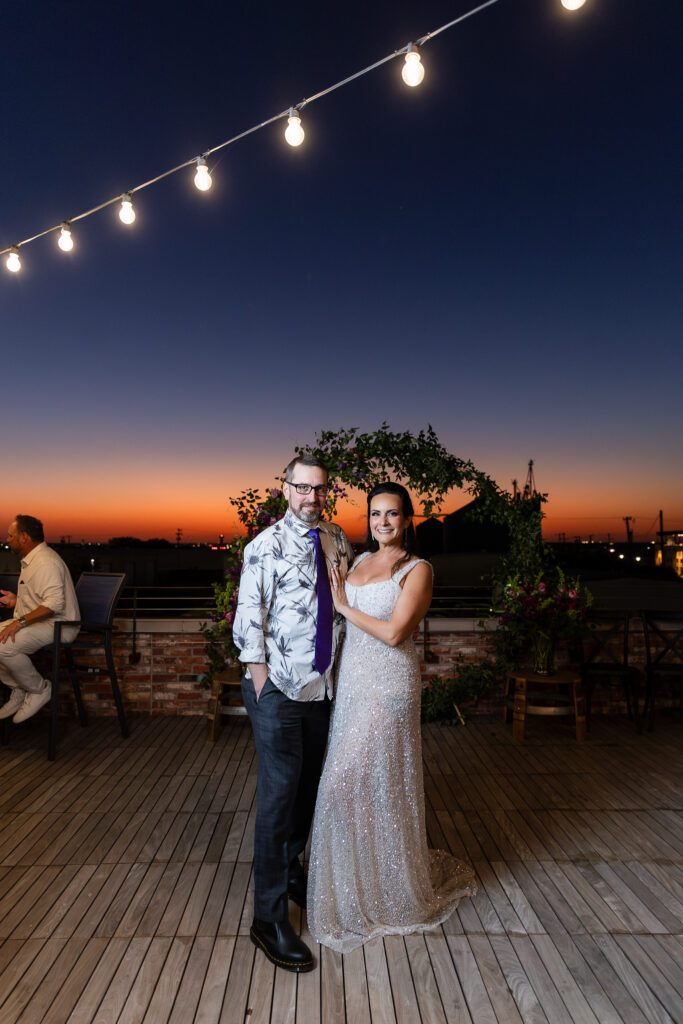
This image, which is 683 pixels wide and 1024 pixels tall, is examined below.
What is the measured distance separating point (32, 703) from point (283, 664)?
3229 mm

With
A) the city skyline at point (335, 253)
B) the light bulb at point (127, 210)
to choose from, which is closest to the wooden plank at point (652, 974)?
the city skyline at point (335, 253)

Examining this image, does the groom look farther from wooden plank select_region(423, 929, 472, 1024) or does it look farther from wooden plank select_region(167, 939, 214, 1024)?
wooden plank select_region(423, 929, 472, 1024)

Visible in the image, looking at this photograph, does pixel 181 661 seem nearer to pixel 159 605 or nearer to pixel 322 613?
pixel 159 605

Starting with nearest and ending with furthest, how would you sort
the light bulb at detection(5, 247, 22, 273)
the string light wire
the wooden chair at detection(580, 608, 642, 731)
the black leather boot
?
the black leather boot, the string light wire, the light bulb at detection(5, 247, 22, 273), the wooden chair at detection(580, 608, 642, 731)

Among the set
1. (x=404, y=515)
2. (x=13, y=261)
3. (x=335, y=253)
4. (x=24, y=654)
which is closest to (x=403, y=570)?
(x=404, y=515)

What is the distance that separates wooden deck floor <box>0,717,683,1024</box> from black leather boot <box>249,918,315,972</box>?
0.13 ft

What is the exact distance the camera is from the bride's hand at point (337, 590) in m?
2.17

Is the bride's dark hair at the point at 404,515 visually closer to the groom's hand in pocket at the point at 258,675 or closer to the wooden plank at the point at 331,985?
the groom's hand in pocket at the point at 258,675

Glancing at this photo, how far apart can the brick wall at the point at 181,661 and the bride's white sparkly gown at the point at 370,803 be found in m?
2.92

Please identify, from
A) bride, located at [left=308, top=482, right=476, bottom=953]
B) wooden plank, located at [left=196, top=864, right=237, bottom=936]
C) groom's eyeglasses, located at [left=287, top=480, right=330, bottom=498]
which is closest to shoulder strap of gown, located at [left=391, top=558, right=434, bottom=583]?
bride, located at [left=308, top=482, right=476, bottom=953]

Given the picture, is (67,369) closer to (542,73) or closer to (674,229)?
(542,73)

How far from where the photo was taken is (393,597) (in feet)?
7.16

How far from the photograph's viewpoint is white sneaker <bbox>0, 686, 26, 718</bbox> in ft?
14.0

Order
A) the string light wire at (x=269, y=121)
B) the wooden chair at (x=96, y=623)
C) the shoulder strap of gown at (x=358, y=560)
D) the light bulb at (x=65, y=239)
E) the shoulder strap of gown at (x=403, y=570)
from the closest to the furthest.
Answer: the shoulder strap of gown at (x=403, y=570)
the shoulder strap of gown at (x=358, y=560)
the string light wire at (x=269, y=121)
the light bulb at (x=65, y=239)
the wooden chair at (x=96, y=623)
